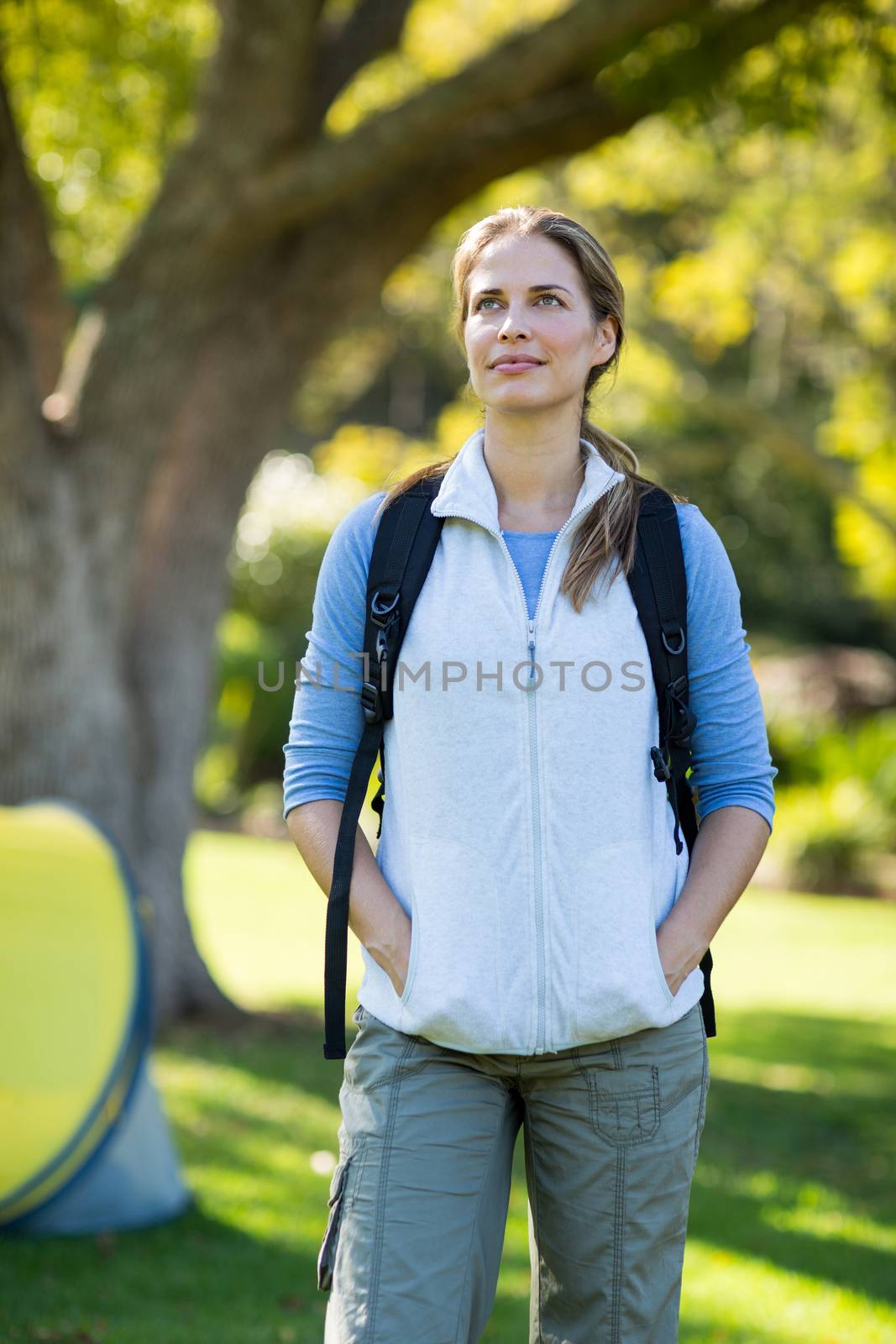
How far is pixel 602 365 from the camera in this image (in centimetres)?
270

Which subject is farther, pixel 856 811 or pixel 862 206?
pixel 856 811

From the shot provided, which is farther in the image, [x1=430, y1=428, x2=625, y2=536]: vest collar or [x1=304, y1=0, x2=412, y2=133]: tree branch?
[x1=304, y1=0, x2=412, y2=133]: tree branch

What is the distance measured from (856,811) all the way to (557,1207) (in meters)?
13.7

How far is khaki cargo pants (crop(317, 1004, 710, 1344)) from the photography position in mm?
2225

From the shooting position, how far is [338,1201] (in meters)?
2.31

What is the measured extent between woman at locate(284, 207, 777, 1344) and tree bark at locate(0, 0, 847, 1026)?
4.26 m

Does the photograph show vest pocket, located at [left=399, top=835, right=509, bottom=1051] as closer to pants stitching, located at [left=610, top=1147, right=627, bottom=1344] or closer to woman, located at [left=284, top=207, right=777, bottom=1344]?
woman, located at [left=284, top=207, right=777, bottom=1344]

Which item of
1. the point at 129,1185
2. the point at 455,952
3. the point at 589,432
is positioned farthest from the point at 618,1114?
the point at 129,1185

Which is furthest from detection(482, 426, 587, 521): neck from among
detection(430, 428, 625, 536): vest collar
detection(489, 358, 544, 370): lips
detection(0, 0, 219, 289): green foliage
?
detection(0, 0, 219, 289): green foliage

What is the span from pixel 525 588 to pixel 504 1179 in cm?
95

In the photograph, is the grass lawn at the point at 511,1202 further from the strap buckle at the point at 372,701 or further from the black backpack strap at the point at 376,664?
the strap buckle at the point at 372,701

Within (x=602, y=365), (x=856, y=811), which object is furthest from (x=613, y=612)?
(x=856, y=811)

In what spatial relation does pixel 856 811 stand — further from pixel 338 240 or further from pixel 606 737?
pixel 606 737

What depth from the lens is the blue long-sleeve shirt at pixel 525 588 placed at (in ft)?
7.97
